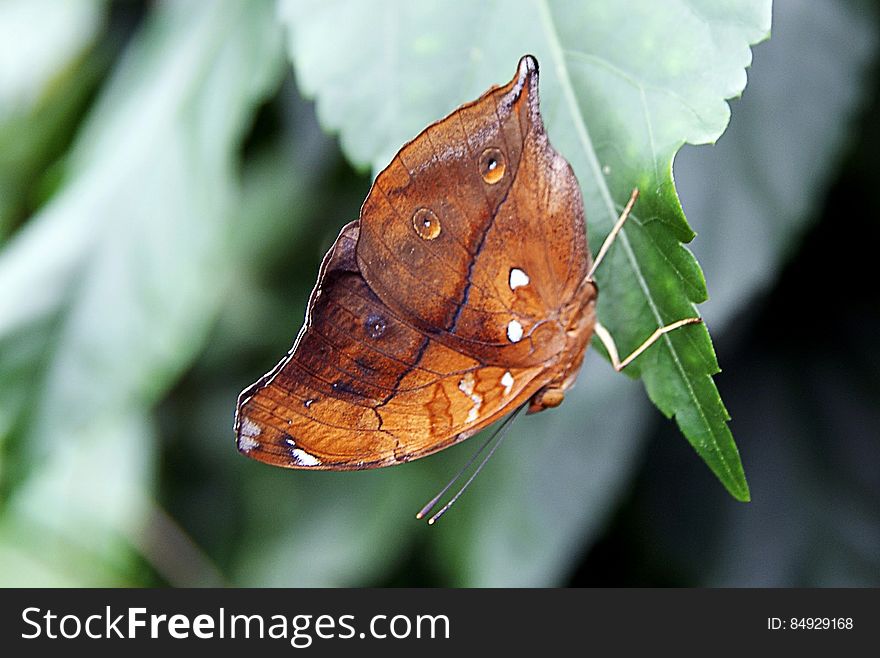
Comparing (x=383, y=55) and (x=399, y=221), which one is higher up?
(x=383, y=55)

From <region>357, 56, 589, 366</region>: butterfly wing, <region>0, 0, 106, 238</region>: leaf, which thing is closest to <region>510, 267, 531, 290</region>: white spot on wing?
<region>357, 56, 589, 366</region>: butterfly wing

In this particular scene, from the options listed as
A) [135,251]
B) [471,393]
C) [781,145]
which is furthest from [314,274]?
[471,393]

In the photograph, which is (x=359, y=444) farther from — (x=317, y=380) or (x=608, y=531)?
(x=608, y=531)

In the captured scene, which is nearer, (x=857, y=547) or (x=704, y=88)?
(x=704, y=88)

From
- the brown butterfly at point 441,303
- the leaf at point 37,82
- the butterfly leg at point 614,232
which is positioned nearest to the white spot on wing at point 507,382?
the brown butterfly at point 441,303
